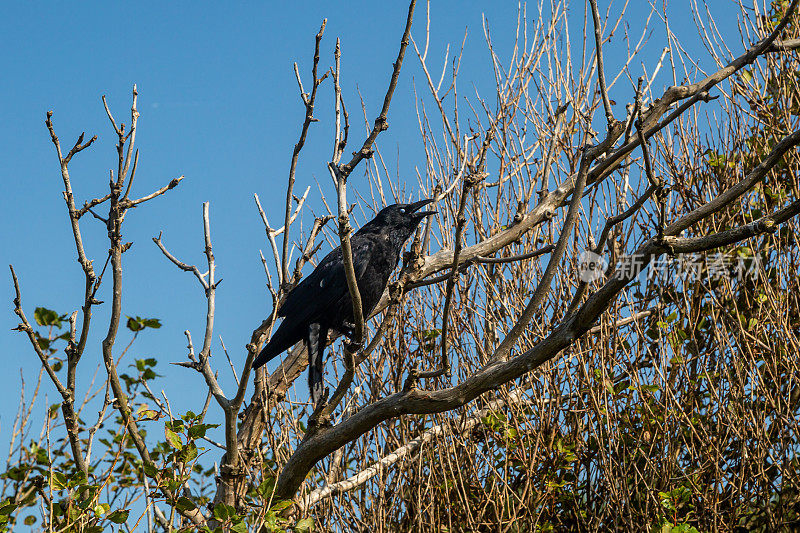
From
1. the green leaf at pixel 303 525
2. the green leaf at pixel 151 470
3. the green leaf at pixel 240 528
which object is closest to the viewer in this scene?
the green leaf at pixel 240 528

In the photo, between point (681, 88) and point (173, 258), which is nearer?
point (173, 258)

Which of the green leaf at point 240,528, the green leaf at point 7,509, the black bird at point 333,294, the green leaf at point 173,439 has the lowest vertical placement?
the green leaf at point 240,528

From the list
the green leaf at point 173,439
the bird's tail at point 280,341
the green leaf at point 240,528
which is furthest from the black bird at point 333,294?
the green leaf at point 240,528

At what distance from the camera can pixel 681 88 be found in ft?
14.8

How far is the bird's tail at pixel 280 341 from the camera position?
13.9 ft

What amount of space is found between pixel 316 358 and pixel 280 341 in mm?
274

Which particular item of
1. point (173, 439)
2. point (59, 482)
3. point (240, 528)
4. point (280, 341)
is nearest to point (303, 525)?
point (240, 528)

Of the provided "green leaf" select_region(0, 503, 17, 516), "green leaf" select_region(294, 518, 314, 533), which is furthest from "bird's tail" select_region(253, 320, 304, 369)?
"green leaf" select_region(0, 503, 17, 516)

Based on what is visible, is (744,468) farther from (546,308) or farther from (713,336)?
(546,308)

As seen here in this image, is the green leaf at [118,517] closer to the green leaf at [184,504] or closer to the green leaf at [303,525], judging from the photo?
the green leaf at [184,504]

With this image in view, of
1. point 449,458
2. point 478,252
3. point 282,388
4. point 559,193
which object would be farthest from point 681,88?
point 282,388

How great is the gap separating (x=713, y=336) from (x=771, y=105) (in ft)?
6.31

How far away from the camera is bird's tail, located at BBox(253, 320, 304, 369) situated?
423 centimetres

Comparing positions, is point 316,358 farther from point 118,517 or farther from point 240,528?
point 118,517
